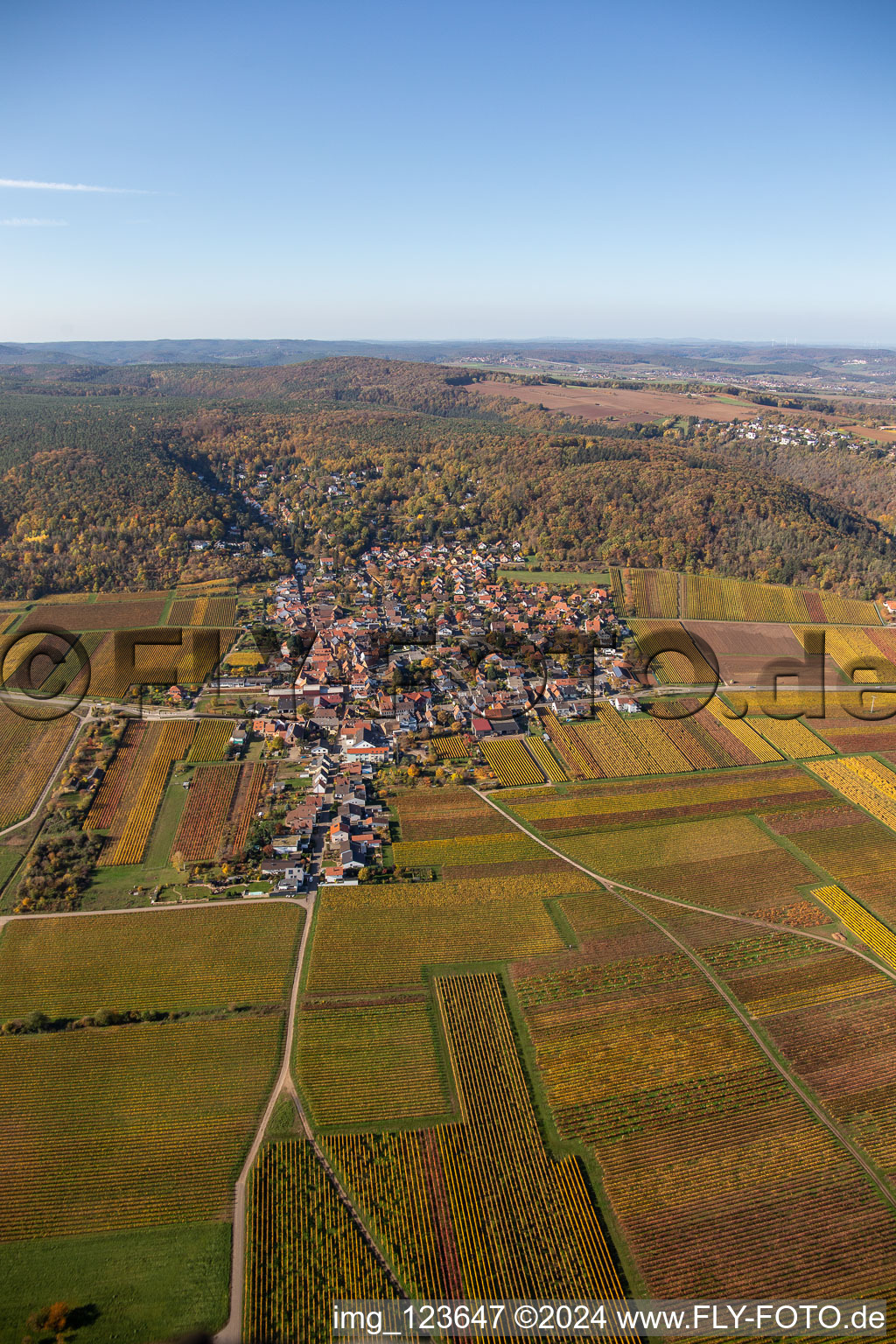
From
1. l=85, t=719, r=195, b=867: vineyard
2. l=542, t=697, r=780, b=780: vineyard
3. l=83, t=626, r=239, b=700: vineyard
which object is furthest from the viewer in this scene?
l=83, t=626, r=239, b=700: vineyard

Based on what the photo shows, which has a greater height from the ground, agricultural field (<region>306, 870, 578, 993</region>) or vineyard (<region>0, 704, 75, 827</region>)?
vineyard (<region>0, 704, 75, 827</region>)

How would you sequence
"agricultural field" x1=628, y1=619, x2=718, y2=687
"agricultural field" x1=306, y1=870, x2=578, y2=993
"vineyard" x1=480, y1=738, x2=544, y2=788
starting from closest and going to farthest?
"agricultural field" x1=306, y1=870, x2=578, y2=993, "vineyard" x1=480, y1=738, x2=544, y2=788, "agricultural field" x1=628, y1=619, x2=718, y2=687

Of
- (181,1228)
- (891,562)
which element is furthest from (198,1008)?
(891,562)

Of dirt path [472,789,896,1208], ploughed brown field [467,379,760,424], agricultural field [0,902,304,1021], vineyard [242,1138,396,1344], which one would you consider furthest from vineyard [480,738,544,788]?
ploughed brown field [467,379,760,424]

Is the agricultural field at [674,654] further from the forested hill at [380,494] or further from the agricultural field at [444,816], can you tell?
the agricultural field at [444,816]

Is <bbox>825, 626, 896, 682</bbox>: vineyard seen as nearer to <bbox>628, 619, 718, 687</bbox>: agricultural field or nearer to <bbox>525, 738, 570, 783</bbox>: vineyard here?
<bbox>628, 619, 718, 687</bbox>: agricultural field

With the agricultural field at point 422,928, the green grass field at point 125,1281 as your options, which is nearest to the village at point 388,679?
the agricultural field at point 422,928

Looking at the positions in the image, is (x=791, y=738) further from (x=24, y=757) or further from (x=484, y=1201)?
(x=24, y=757)
